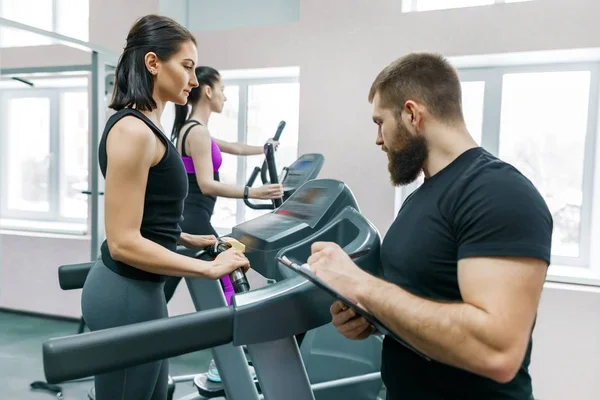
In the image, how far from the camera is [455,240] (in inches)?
33.1

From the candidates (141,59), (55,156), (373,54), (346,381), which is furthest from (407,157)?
(55,156)

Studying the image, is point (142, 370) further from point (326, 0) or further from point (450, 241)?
point (326, 0)

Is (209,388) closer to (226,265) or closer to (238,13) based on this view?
(226,265)

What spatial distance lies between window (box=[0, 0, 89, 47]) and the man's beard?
3384 millimetres

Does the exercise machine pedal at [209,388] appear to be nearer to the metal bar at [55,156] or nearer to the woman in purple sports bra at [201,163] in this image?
the woman in purple sports bra at [201,163]

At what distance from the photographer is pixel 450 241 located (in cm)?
85

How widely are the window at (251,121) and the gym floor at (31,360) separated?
1094 millimetres

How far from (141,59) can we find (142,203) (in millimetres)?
400

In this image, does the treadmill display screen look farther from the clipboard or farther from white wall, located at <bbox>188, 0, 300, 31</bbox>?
white wall, located at <bbox>188, 0, 300, 31</bbox>

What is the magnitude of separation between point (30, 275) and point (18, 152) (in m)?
1.19

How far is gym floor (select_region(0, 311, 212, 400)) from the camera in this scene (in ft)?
8.64

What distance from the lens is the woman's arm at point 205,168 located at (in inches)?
84.0

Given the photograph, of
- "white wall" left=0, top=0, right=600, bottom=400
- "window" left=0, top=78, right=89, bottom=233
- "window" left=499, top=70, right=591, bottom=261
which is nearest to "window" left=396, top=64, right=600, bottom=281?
"window" left=499, top=70, right=591, bottom=261

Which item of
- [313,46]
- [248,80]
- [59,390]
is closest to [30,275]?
[59,390]
